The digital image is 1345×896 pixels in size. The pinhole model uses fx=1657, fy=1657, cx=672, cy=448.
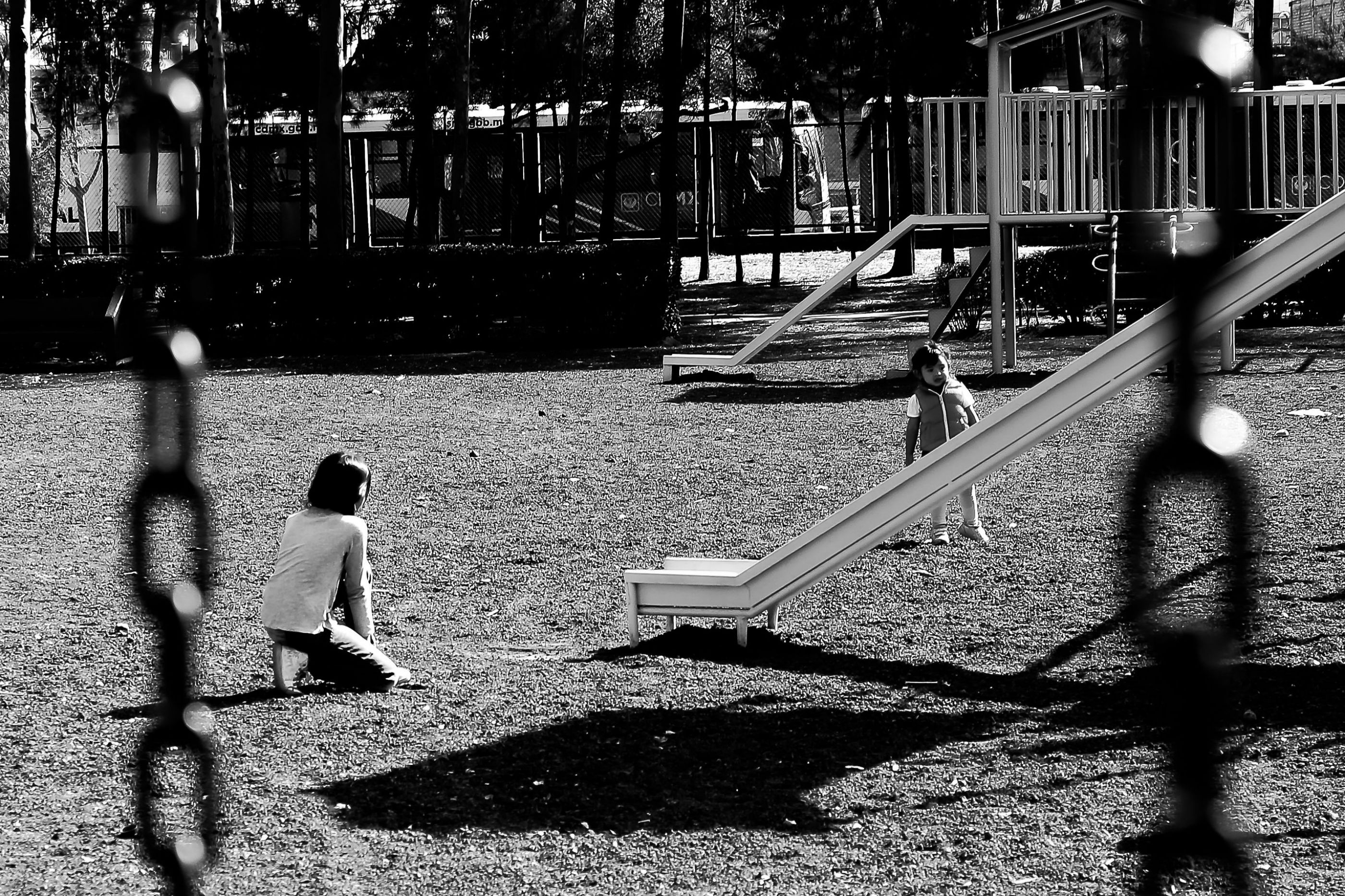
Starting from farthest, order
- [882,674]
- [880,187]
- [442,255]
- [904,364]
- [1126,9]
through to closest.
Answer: [880,187] < [442,255] < [904,364] < [882,674] < [1126,9]

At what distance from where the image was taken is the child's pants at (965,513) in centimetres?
915

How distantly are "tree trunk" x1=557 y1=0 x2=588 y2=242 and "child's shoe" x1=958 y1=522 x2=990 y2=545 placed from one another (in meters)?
22.6

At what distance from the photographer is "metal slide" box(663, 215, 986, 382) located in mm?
16734

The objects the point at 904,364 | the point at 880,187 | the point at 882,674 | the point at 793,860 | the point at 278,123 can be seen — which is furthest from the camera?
the point at 278,123

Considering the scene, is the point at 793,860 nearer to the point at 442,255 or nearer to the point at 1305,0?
the point at 442,255

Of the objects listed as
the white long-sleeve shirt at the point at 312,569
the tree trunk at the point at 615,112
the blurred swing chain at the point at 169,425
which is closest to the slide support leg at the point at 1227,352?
the white long-sleeve shirt at the point at 312,569

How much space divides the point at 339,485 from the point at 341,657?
681 mm

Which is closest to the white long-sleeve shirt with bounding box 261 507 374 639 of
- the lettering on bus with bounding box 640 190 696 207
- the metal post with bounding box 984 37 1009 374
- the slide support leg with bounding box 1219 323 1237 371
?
the metal post with bounding box 984 37 1009 374

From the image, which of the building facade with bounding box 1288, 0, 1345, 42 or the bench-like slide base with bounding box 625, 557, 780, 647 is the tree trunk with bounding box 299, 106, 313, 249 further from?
the building facade with bounding box 1288, 0, 1345, 42

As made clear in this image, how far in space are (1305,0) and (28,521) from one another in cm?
4881

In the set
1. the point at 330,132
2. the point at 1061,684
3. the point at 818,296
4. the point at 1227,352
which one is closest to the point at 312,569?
the point at 1061,684

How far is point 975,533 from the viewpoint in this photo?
9188 mm

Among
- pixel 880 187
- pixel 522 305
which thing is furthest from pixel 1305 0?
pixel 522 305

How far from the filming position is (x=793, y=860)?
4.58 m
